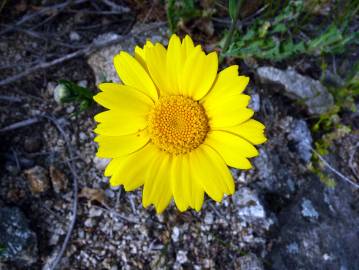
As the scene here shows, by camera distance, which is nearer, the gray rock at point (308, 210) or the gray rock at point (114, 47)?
the gray rock at point (308, 210)

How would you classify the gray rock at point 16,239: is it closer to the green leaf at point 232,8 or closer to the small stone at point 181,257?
the small stone at point 181,257

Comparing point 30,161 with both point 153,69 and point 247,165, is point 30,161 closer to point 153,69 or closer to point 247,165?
point 153,69

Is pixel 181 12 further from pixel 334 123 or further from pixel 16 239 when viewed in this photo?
pixel 16 239

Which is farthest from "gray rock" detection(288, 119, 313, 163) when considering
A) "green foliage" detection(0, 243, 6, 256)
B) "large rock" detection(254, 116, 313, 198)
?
"green foliage" detection(0, 243, 6, 256)

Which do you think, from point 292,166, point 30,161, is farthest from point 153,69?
point 292,166

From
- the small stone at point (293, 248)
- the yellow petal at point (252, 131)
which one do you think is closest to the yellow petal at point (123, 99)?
the yellow petal at point (252, 131)

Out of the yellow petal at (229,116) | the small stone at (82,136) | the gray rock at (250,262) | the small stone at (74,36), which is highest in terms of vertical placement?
the small stone at (74,36)

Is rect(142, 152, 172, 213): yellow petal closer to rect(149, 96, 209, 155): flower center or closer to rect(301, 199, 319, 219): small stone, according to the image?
rect(149, 96, 209, 155): flower center

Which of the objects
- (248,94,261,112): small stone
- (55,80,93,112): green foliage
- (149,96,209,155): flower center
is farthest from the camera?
(248,94,261,112): small stone
